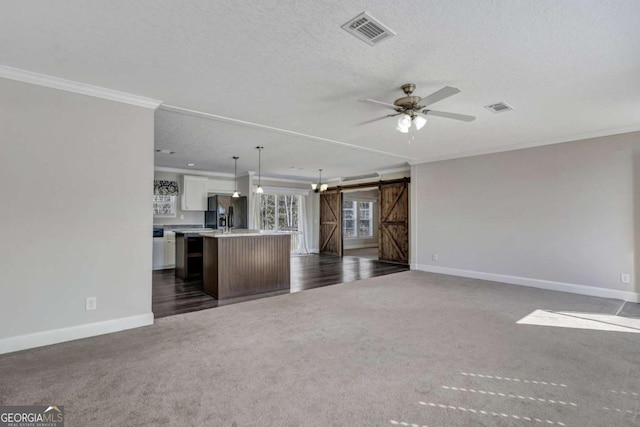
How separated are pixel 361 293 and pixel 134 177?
11.7ft

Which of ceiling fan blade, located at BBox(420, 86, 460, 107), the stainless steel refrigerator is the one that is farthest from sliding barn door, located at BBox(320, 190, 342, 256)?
ceiling fan blade, located at BBox(420, 86, 460, 107)

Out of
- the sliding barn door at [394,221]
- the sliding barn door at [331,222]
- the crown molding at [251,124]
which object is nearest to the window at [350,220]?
the sliding barn door at [331,222]

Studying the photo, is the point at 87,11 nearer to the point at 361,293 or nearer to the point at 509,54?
the point at 509,54

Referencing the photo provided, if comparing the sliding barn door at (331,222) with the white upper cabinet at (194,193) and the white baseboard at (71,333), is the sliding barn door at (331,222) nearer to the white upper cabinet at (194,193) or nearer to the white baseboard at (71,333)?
the white upper cabinet at (194,193)

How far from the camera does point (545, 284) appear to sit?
17.2 feet

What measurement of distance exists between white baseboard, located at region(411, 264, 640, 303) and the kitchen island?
11.8ft

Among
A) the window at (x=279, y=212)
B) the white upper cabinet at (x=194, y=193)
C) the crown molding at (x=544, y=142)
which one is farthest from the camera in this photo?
the window at (x=279, y=212)

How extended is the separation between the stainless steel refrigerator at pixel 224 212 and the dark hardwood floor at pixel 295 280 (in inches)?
65.9

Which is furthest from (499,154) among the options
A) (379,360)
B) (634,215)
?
(379,360)

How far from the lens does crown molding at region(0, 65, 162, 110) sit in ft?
8.99

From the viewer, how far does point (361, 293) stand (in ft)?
16.1

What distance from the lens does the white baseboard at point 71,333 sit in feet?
8.98

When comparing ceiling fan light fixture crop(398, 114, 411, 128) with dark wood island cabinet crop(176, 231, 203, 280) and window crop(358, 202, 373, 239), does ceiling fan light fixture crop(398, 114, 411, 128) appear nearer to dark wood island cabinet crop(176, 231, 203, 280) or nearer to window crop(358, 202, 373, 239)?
dark wood island cabinet crop(176, 231, 203, 280)

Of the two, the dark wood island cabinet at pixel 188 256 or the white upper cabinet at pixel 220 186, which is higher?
the white upper cabinet at pixel 220 186
